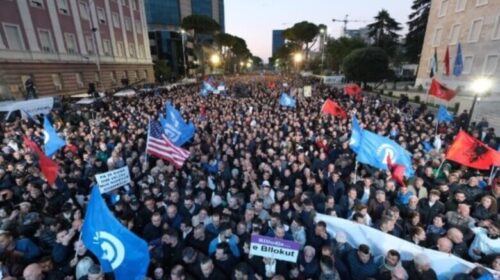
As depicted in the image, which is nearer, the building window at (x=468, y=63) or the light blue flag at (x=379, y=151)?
the light blue flag at (x=379, y=151)

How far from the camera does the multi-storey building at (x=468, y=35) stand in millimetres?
25375

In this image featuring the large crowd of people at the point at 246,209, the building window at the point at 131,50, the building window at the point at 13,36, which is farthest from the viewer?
the building window at the point at 131,50

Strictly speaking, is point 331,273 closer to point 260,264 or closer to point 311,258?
point 311,258

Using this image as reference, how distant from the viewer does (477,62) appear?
89.1ft

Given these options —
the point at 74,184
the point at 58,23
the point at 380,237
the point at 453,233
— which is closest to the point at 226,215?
the point at 380,237

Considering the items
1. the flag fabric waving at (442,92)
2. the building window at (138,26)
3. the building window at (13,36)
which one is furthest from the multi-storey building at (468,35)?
the building window at (138,26)

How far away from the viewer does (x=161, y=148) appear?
7406 mm

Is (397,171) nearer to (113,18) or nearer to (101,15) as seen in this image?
(101,15)

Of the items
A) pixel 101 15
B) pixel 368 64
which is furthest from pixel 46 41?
pixel 368 64

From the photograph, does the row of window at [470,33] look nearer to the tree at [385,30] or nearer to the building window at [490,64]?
the building window at [490,64]

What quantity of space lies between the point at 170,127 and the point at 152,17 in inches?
3072

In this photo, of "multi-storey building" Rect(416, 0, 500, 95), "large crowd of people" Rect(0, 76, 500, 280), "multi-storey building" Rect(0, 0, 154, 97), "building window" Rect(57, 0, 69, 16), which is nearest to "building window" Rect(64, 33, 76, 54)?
"multi-storey building" Rect(0, 0, 154, 97)

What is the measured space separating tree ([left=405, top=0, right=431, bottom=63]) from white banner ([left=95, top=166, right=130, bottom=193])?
172ft

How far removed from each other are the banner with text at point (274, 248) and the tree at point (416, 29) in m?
52.6
